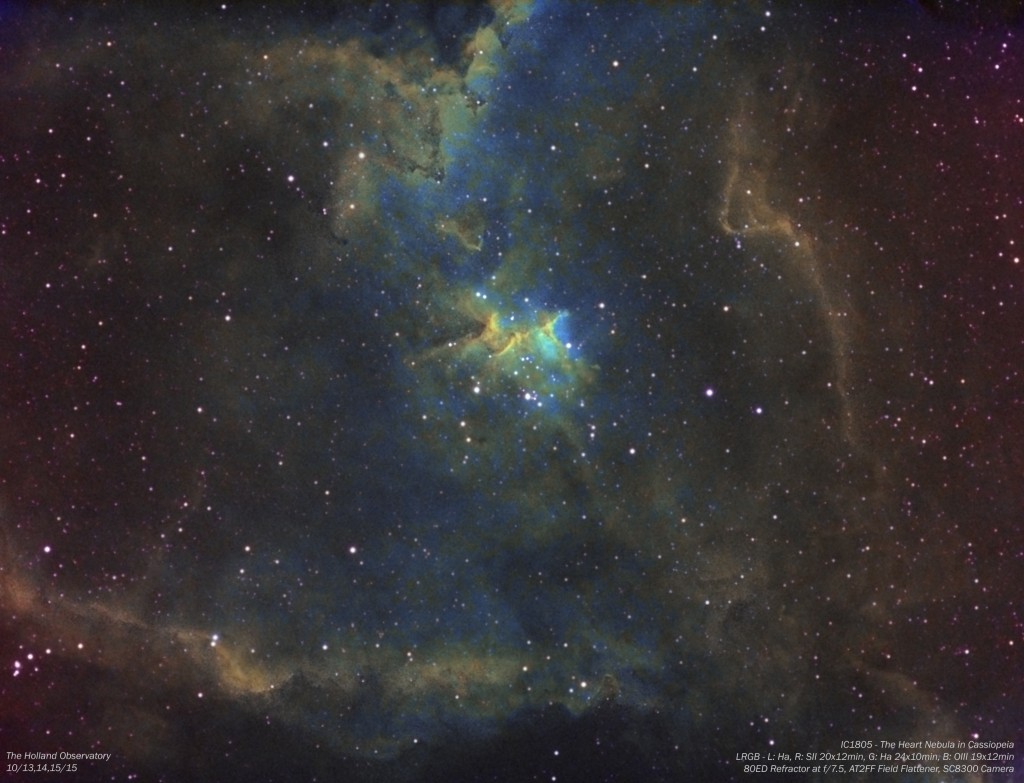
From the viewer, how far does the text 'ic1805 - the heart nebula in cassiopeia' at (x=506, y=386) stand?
156 inches

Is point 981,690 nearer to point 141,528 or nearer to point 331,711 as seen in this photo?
point 331,711

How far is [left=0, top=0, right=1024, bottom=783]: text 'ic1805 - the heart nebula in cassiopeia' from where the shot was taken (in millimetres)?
3963

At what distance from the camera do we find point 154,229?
13.1ft

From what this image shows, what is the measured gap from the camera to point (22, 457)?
4023 mm

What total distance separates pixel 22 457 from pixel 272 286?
6.28 ft

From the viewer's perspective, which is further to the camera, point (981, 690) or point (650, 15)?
point (981, 690)

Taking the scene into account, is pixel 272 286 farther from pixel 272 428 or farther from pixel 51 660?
pixel 51 660

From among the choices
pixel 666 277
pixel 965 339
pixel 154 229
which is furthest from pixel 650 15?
pixel 154 229

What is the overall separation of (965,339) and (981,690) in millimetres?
2347

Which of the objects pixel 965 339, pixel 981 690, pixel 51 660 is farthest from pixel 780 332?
pixel 51 660

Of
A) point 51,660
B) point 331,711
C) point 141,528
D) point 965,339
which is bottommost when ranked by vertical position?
point 331,711

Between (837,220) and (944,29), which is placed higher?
(944,29)

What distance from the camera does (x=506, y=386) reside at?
13.4 ft

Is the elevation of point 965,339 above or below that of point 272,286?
below
